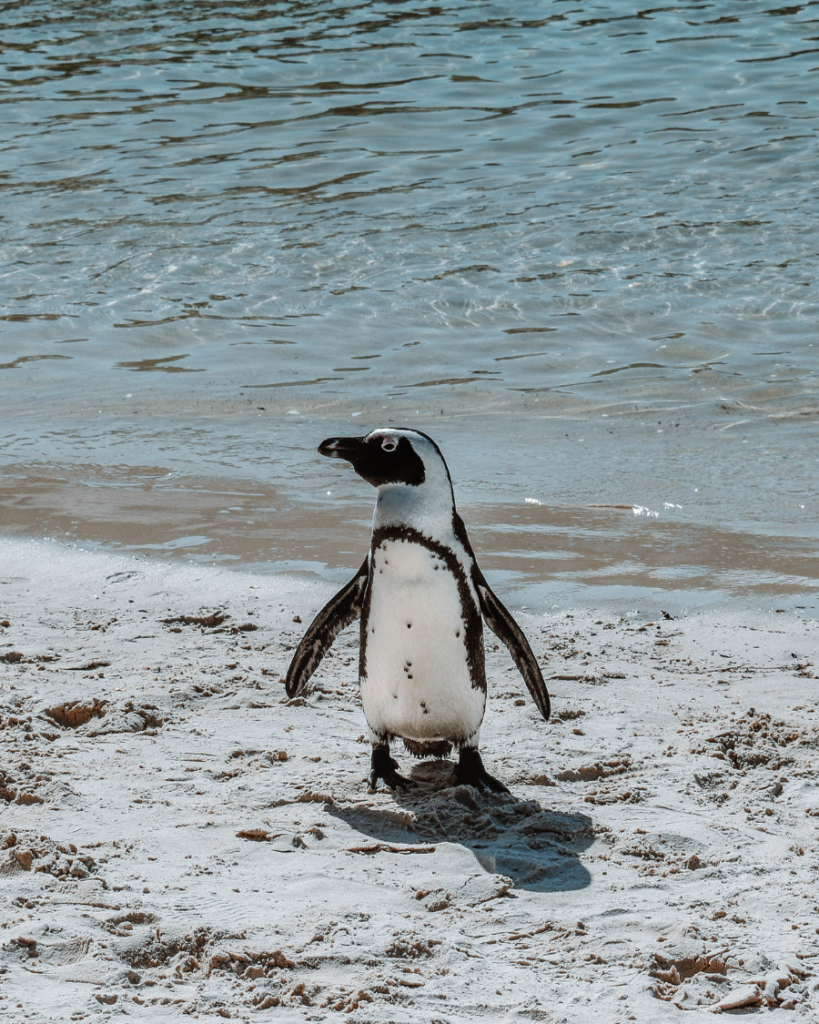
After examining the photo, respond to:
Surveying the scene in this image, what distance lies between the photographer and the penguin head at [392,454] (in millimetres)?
3154

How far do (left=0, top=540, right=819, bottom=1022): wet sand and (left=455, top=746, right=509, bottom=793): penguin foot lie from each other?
0.06m

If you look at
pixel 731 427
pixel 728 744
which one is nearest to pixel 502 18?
pixel 731 427

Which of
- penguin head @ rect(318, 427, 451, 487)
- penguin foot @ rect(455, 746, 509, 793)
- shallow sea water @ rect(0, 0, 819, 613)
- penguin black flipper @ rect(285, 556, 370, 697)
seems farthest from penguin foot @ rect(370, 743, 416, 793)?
shallow sea water @ rect(0, 0, 819, 613)

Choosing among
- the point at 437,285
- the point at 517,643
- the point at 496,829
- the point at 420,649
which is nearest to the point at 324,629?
the point at 420,649

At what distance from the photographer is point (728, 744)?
3.35 metres

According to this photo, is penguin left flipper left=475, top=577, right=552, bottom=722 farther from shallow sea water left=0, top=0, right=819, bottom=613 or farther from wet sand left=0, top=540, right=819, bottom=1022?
shallow sea water left=0, top=0, right=819, bottom=613

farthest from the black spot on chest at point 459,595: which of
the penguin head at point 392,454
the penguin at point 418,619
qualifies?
the penguin head at point 392,454

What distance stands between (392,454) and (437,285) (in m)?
6.73

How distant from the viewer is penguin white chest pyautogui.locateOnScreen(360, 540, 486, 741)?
3225 mm

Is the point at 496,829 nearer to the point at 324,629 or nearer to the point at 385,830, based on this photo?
the point at 385,830

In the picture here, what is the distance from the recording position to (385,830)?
2.99m

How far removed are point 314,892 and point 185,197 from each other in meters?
10.3

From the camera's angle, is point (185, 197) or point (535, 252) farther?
point (185, 197)

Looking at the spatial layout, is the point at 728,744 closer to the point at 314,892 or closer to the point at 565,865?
the point at 565,865
